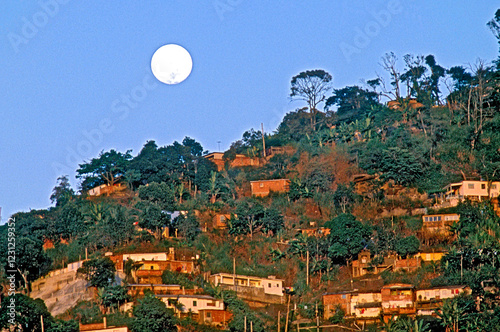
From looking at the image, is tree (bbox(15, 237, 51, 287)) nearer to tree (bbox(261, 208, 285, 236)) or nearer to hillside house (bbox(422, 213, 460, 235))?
tree (bbox(261, 208, 285, 236))

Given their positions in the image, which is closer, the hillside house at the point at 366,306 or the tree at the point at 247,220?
the hillside house at the point at 366,306

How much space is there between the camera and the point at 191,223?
45.2 m

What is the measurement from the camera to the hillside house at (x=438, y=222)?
42.0 meters

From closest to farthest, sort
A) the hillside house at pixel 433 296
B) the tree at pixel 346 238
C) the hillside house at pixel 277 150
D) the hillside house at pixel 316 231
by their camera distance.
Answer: the hillside house at pixel 433 296
the tree at pixel 346 238
the hillside house at pixel 316 231
the hillside house at pixel 277 150

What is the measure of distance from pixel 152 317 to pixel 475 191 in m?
18.8

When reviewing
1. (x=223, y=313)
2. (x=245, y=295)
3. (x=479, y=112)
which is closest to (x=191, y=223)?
(x=245, y=295)

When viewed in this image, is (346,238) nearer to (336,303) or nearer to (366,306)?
(336,303)

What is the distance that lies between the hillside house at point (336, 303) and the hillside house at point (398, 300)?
1555 millimetres

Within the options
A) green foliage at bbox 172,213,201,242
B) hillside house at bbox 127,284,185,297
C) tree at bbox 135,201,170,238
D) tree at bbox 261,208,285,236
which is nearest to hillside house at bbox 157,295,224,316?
hillside house at bbox 127,284,185,297

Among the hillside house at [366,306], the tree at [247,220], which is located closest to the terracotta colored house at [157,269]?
the tree at [247,220]

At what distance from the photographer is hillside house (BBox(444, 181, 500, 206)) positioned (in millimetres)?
43906

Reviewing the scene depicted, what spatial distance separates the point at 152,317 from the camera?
1350 inches

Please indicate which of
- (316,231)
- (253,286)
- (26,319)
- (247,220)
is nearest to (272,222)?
(247,220)

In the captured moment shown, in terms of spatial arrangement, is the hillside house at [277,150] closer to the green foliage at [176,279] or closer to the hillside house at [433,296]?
the green foliage at [176,279]
